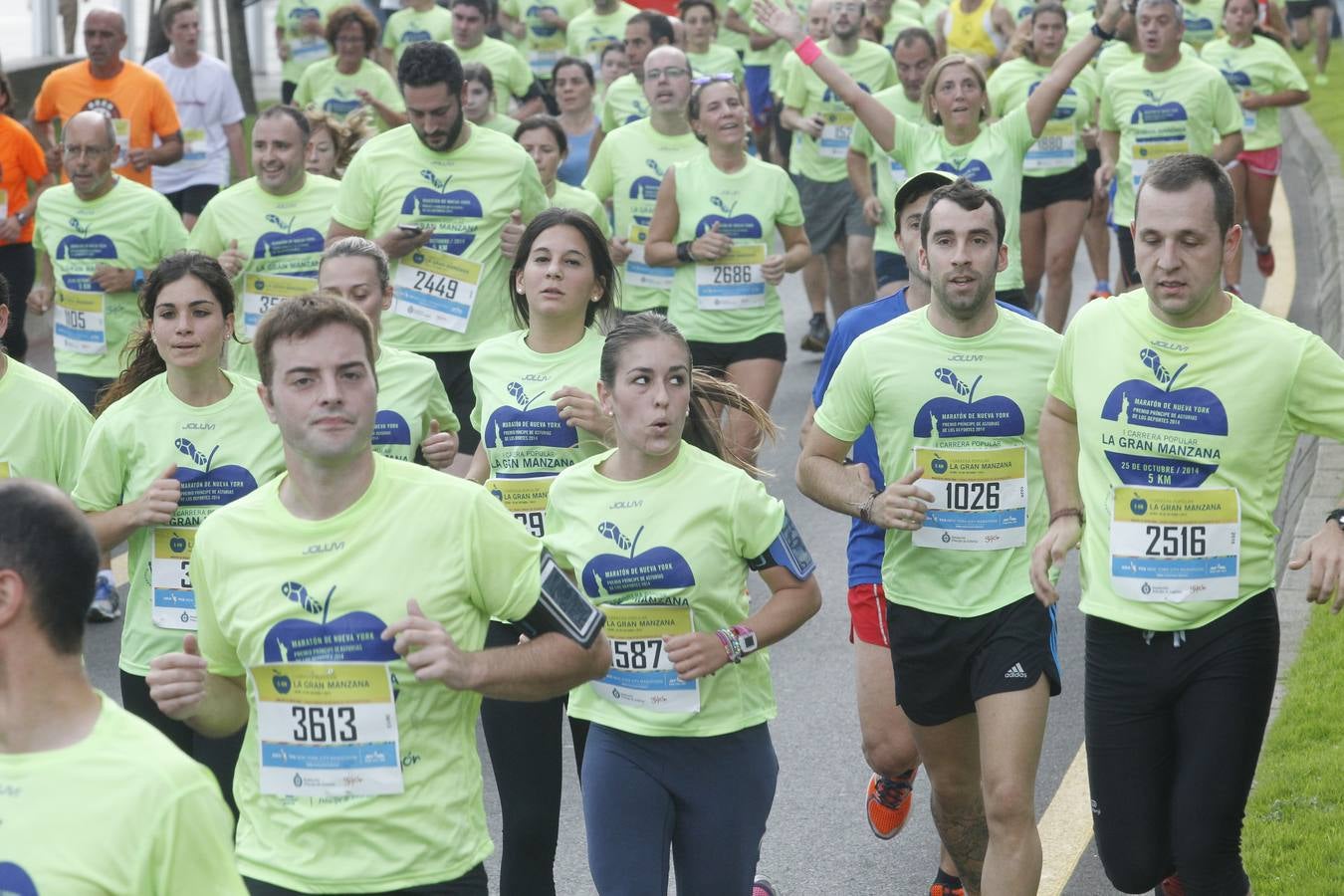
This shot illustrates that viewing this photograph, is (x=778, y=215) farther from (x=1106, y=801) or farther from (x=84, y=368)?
(x=1106, y=801)

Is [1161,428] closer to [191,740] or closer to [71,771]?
[191,740]

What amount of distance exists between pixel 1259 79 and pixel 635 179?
19.1 ft

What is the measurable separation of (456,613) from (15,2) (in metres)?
18.0

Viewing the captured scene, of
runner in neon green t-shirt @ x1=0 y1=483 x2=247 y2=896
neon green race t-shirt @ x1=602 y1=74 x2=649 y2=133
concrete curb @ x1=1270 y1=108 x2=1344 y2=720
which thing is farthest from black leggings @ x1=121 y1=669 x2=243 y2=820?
neon green race t-shirt @ x1=602 y1=74 x2=649 y2=133

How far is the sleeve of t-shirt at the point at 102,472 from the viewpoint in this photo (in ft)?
18.0

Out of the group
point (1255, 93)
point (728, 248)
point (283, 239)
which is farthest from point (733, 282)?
point (1255, 93)

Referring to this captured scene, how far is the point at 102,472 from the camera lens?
552 cm

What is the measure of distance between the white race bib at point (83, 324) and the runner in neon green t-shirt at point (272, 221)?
1.79ft

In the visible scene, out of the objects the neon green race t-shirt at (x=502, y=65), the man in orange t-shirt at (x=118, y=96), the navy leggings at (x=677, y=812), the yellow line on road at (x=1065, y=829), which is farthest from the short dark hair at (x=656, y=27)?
the navy leggings at (x=677, y=812)

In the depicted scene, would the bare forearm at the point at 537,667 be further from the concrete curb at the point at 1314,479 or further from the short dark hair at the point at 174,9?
the short dark hair at the point at 174,9

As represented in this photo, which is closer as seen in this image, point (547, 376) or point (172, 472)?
point (172, 472)

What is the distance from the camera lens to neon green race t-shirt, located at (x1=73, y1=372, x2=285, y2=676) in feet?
18.0

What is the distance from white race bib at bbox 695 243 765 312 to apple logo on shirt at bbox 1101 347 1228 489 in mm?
4343

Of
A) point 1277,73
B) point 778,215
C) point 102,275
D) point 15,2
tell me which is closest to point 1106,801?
point 778,215
